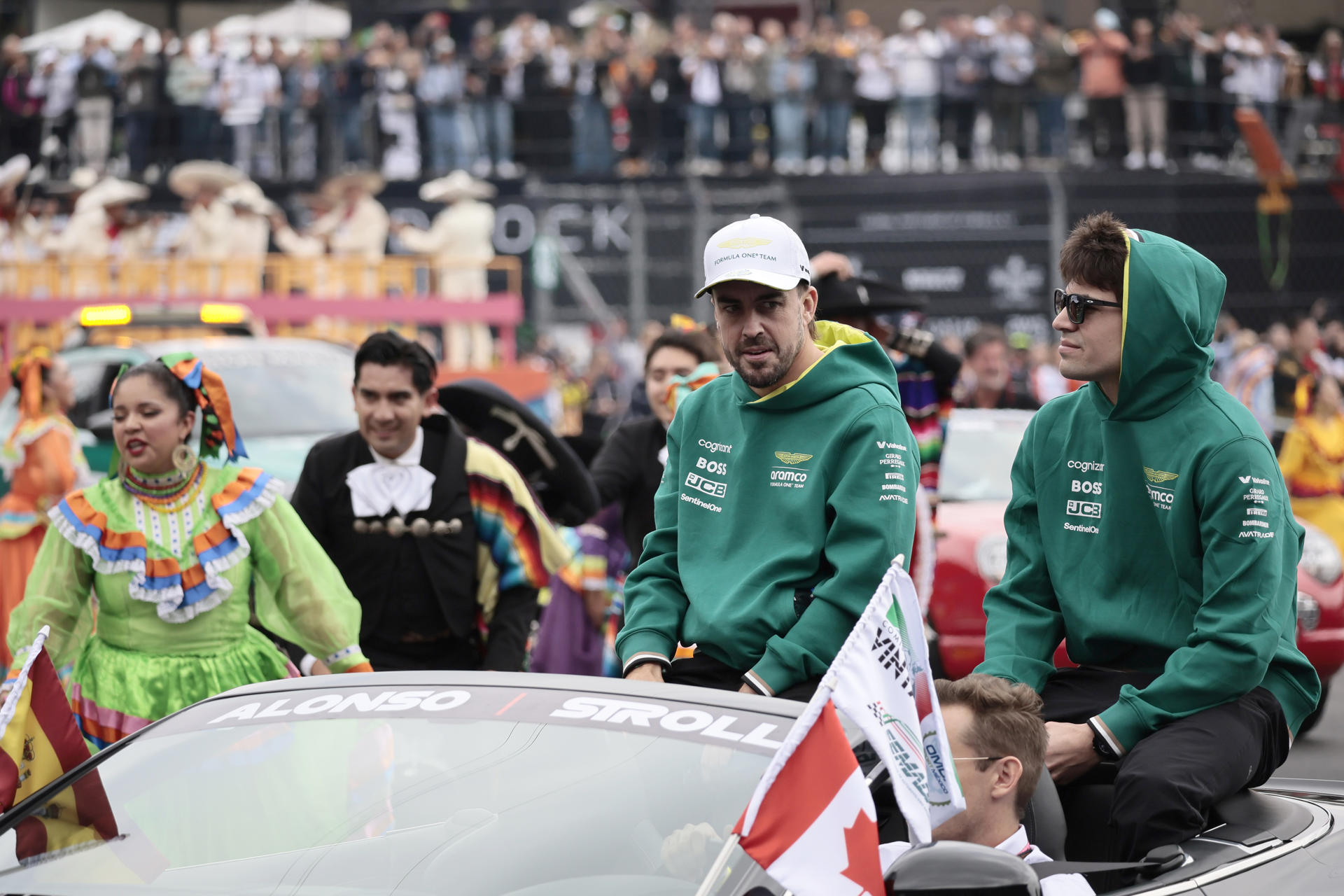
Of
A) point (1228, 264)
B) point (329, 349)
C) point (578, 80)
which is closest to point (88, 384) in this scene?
point (329, 349)

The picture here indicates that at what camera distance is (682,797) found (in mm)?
2893

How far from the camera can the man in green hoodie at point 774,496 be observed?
3.89 metres

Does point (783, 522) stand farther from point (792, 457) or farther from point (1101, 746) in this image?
point (1101, 746)

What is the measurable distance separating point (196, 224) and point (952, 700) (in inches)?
701

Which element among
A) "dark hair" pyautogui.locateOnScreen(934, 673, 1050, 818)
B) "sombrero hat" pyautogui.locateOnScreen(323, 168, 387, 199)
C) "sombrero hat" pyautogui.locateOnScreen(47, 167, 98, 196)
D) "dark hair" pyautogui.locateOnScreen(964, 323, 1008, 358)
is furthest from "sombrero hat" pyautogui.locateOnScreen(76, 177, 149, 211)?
"dark hair" pyautogui.locateOnScreen(934, 673, 1050, 818)

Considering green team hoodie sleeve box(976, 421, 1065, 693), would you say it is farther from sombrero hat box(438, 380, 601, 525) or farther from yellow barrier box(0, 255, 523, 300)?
yellow barrier box(0, 255, 523, 300)

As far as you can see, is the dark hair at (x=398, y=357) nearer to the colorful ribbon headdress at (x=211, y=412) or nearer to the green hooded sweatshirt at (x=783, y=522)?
the colorful ribbon headdress at (x=211, y=412)

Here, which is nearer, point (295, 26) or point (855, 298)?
point (855, 298)

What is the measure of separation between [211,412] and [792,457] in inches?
79.2

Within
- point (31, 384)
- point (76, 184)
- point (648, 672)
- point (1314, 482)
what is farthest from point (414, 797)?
point (76, 184)

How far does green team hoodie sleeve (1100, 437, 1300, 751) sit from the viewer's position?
12.1 feet

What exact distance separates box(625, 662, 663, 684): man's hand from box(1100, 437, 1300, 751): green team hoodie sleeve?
3.18ft

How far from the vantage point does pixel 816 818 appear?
2.71 metres

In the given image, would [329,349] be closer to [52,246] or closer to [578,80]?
[52,246]
